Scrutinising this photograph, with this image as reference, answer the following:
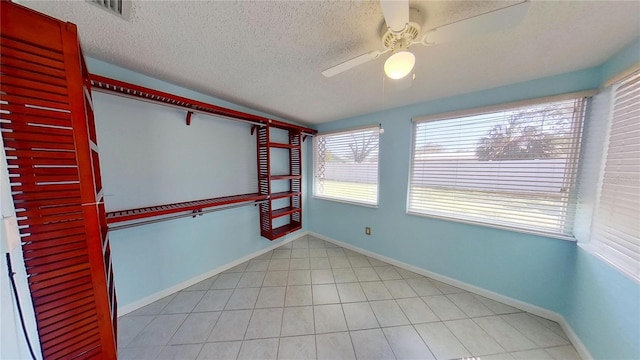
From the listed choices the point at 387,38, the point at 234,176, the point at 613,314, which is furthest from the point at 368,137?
the point at 613,314

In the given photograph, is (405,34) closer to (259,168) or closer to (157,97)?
(157,97)

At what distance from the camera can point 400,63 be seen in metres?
0.95

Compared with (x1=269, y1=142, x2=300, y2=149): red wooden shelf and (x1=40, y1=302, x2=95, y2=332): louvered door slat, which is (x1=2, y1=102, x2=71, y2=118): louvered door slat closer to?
(x1=40, y1=302, x2=95, y2=332): louvered door slat

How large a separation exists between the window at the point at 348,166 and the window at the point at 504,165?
0.61 metres

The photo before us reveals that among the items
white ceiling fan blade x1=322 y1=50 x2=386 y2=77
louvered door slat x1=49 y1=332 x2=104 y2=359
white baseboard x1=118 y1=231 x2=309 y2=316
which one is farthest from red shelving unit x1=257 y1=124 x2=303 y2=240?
louvered door slat x1=49 y1=332 x2=104 y2=359

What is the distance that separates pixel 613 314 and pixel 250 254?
3.22 meters

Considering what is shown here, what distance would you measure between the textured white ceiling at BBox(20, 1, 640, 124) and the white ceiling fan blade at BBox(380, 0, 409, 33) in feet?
0.48

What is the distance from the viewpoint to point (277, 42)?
3.85ft

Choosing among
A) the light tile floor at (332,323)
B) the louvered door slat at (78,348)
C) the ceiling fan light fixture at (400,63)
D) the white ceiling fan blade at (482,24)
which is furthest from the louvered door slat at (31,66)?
the light tile floor at (332,323)

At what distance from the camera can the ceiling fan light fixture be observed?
926 millimetres

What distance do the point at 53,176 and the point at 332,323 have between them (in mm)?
1962

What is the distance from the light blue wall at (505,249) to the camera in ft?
3.82

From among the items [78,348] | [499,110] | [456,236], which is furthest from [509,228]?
[78,348]

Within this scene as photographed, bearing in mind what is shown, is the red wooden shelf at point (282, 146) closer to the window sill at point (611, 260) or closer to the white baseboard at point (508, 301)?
the white baseboard at point (508, 301)
